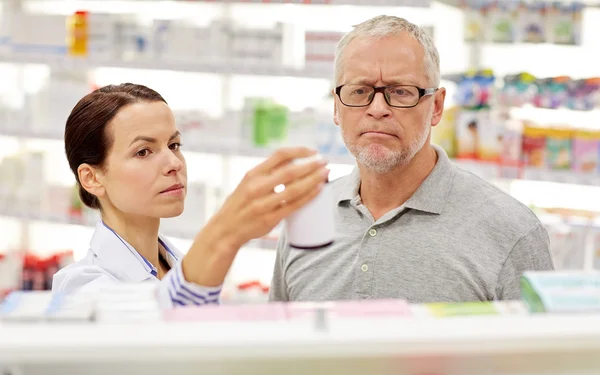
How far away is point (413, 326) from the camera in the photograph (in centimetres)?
119

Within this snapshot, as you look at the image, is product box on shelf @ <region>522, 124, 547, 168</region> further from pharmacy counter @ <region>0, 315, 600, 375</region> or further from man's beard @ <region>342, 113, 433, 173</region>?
Result: pharmacy counter @ <region>0, 315, 600, 375</region>

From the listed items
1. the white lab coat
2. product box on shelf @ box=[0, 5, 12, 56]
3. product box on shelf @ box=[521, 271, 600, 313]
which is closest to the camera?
product box on shelf @ box=[521, 271, 600, 313]

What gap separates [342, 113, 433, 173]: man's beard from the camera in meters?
2.19

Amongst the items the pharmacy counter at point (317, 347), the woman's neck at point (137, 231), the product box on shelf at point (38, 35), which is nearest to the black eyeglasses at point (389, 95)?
the woman's neck at point (137, 231)

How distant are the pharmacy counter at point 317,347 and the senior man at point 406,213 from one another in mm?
895

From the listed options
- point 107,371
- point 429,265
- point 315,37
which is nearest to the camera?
point 107,371

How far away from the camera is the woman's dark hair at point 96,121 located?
2.10 meters

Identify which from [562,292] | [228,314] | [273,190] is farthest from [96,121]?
[562,292]

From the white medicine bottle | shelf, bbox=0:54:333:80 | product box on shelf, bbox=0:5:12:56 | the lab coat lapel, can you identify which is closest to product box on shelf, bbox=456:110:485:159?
shelf, bbox=0:54:333:80

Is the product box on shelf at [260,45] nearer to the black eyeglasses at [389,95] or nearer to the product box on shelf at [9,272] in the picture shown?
the product box on shelf at [9,272]

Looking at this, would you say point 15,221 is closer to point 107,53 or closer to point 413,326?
point 107,53

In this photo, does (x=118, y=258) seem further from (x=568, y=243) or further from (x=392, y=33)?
(x=568, y=243)

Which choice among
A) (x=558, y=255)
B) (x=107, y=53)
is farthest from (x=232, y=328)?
(x=107, y=53)

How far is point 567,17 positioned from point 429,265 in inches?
105
